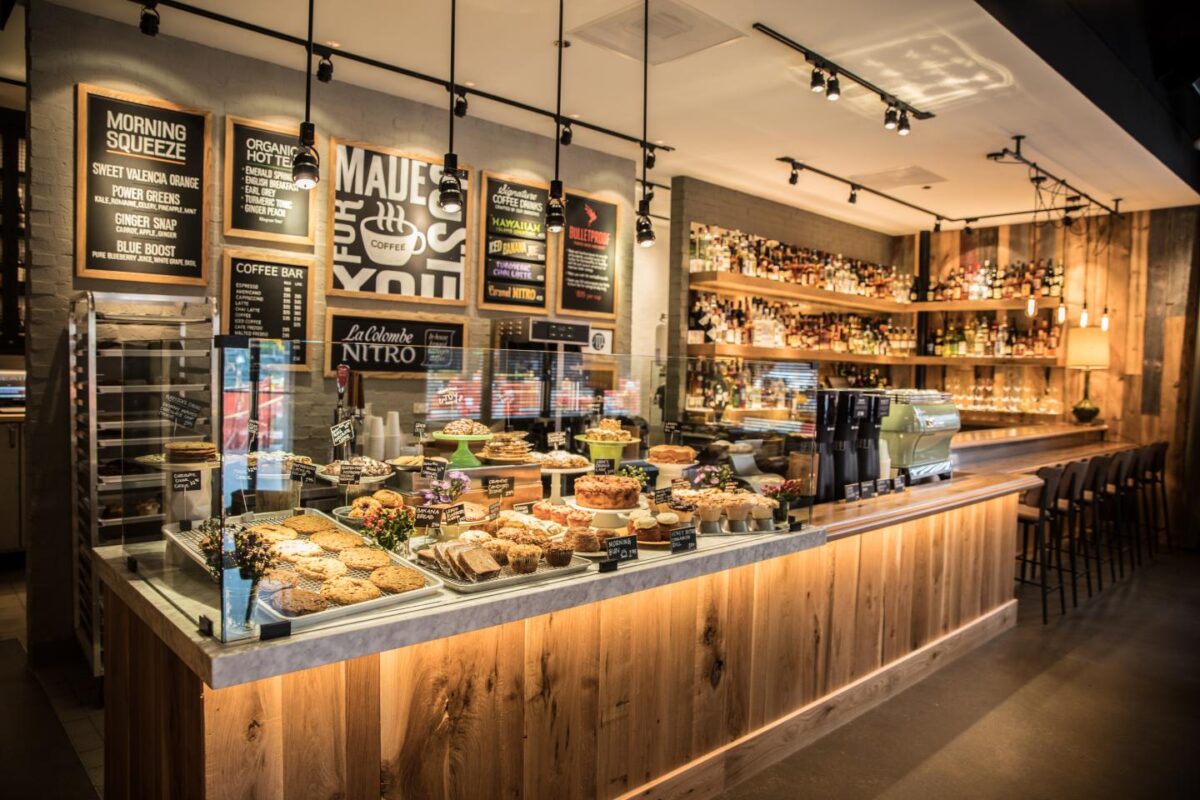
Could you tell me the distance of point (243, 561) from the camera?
1691 mm

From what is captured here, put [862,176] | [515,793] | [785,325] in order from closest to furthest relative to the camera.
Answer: [515,793]
[862,176]
[785,325]

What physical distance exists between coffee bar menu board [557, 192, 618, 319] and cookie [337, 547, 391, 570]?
12.7 feet

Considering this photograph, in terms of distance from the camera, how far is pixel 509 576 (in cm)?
215

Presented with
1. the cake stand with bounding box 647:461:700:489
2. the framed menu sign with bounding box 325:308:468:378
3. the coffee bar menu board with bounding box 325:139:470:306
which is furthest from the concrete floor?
the coffee bar menu board with bounding box 325:139:470:306

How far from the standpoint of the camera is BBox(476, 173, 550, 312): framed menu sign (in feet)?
17.7

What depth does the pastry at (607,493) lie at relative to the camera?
2.74m

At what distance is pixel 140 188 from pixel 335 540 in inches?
111

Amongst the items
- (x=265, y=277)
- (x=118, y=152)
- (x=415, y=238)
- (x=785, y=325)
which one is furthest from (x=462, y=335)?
(x=785, y=325)

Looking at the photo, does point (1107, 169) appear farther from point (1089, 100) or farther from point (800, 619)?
point (800, 619)

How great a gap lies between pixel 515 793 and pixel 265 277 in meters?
3.25

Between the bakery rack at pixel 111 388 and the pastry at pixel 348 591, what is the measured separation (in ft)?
3.83

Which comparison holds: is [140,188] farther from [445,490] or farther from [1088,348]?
[1088,348]

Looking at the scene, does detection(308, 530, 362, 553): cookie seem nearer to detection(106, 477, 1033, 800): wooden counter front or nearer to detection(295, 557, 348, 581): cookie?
detection(295, 557, 348, 581): cookie

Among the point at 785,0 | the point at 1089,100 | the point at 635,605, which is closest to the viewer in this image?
the point at 635,605
